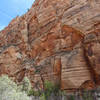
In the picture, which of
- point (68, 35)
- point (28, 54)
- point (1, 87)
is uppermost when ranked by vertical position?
point (68, 35)

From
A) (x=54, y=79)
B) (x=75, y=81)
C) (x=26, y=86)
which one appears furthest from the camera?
(x=26, y=86)

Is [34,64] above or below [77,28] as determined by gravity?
below

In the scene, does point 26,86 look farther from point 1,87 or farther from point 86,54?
point 86,54

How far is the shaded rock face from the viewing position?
1093 centimetres

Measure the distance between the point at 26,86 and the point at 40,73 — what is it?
2.95m

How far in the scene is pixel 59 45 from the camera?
606 inches

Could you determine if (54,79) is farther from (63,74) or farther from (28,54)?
(28,54)

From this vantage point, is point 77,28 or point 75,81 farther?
point 77,28

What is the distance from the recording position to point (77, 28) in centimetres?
1255

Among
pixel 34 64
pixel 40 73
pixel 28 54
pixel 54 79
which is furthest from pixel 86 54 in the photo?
pixel 28 54

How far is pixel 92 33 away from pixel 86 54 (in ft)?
7.96

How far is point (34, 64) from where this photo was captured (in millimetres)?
17984

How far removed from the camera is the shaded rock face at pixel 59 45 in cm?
1093

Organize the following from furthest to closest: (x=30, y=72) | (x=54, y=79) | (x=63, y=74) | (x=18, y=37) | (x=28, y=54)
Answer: (x=18, y=37), (x=28, y=54), (x=30, y=72), (x=54, y=79), (x=63, y=74)
